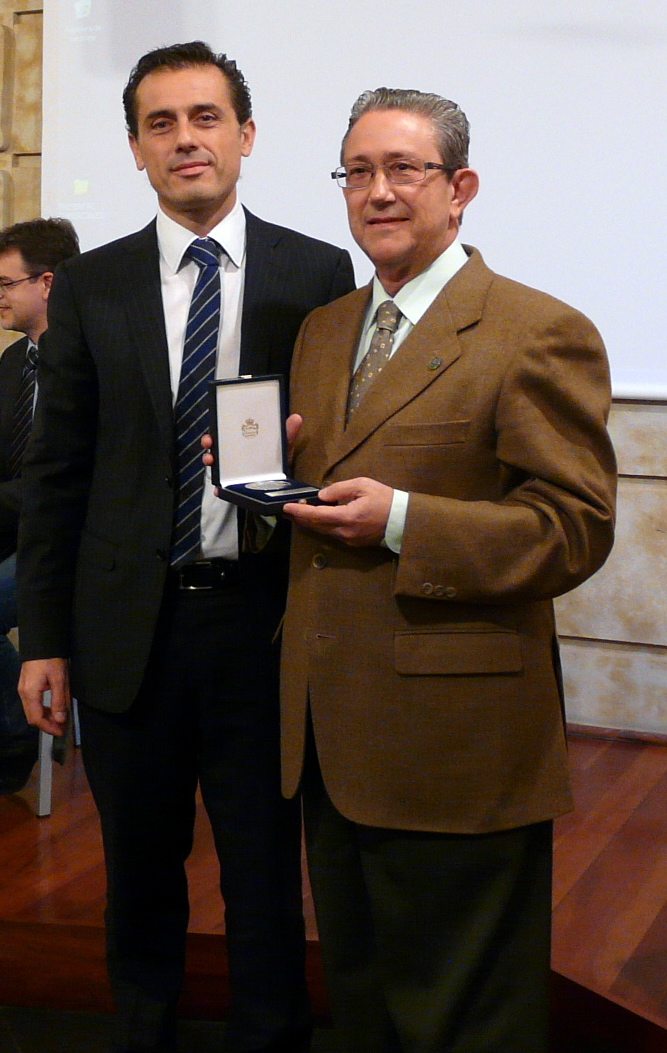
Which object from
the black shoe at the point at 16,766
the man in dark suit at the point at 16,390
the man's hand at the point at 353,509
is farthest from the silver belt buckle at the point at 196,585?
the black shoe at the point at 16,766

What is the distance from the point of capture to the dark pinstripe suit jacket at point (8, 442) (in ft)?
8.90

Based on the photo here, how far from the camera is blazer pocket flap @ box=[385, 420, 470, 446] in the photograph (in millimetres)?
1338

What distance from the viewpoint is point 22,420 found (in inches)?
114

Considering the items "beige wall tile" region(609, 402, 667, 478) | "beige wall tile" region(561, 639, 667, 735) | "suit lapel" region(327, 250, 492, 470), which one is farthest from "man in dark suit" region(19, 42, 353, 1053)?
"beige wall tile" region(561, 639, 667, 735)

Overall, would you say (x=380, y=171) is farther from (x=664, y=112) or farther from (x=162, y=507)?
(x=664, y=112)

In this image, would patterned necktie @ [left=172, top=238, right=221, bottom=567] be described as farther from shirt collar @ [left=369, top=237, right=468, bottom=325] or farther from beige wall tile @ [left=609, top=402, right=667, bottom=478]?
beige wall tile @ [left=609, top=402, right=667, bottom=478]

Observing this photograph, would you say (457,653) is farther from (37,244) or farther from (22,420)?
(37,244)

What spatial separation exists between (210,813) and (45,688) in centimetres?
33

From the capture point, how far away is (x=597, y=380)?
4.38 ft

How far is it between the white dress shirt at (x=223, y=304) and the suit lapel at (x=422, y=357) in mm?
284

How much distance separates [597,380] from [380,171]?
14.7 inches

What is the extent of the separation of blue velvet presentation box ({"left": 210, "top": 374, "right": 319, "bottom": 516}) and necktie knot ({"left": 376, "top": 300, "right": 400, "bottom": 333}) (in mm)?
156

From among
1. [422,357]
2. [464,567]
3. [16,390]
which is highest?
[422,357]

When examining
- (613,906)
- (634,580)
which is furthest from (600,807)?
(634,580)
